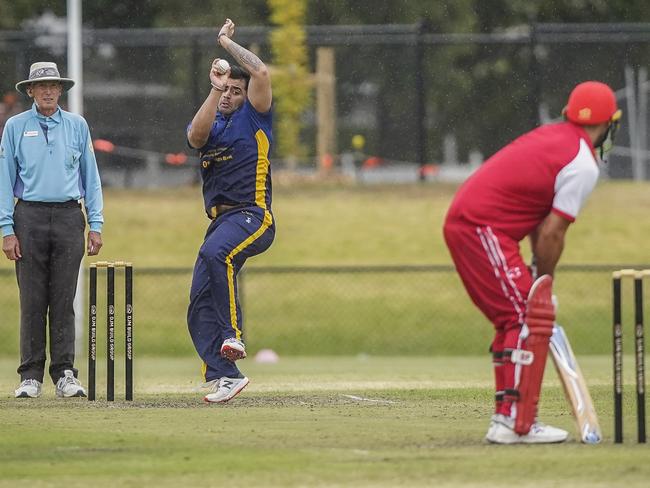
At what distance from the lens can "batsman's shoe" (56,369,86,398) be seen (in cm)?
1102

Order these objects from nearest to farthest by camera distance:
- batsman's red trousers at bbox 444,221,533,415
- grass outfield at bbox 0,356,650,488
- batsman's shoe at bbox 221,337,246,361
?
grass outfield at bbox 0,356,650,488
batsman's red trousers at bbox 444,221,533,415
batsman's shoe at bbox 221,337,246,361

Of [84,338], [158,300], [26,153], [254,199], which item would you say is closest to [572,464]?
[254,199]

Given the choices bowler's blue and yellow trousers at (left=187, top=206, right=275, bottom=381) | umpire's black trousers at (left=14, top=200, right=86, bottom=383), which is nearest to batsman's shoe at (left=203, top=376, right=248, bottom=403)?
bowler's blue and yellow trousers at (left=187, top=206, right=275, bottom=381)

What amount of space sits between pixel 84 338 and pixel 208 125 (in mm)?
10697

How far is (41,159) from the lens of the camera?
11148 millimetres

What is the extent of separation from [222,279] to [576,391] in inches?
115

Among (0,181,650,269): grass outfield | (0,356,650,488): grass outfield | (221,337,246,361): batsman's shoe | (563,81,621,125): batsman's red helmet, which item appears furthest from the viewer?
(0,181,650,269): grass outfield

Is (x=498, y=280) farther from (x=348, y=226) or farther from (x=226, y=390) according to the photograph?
(x=348, y=226)

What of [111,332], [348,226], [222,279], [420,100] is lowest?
[111,332]

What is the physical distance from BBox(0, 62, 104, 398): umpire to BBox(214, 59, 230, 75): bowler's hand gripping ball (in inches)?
57.5

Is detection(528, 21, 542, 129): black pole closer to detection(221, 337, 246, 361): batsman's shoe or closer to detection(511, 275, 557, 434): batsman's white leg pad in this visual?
detection(221, 337, 246, 361): batsman's shoe

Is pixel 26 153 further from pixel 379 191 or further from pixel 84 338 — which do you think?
pixel 379 191

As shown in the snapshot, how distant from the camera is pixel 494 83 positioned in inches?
1093

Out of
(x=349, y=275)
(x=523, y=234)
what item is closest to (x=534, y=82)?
(x=349, y=275)
